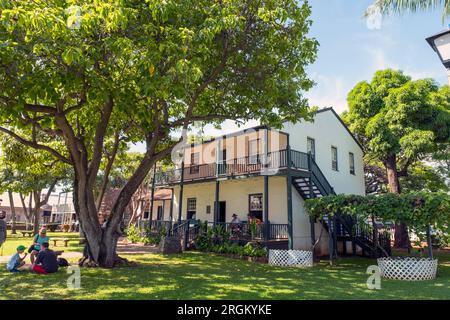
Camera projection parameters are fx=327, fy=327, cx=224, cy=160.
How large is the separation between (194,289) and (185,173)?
14351mm

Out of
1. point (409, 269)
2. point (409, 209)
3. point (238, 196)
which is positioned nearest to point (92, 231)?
point (409, 269)

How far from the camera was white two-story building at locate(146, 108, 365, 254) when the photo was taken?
53.3 feet

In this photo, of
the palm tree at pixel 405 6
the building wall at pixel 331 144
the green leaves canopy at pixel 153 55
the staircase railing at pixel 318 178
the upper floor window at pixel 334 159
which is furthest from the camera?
the upper floor window at pixel 334 159

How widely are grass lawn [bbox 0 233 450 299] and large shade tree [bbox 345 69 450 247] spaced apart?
9.50m

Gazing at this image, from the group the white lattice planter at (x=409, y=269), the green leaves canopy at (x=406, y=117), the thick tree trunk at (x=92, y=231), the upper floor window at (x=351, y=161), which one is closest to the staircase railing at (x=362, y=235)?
the green leaves canopy at (x=406, y=117)

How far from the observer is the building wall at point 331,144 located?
1869 cm

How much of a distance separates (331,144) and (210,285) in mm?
15240

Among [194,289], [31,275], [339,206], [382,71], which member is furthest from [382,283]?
[382,71]

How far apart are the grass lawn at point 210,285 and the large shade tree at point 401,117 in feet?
31.2

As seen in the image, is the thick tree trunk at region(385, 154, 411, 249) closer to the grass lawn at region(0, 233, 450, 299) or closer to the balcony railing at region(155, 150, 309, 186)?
the balcony railing at region(155, 150, 309, 186)

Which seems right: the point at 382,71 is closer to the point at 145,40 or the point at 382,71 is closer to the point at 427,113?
the point at 427,113

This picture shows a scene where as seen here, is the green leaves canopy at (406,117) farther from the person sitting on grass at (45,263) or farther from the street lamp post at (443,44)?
the person sitting on grass at (45,263)

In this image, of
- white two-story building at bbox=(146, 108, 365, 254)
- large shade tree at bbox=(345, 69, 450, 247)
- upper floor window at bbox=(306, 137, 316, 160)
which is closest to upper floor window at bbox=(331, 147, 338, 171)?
white two-story building at bbox=(146, 108, 365, 254)

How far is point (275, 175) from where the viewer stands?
52.7 ft
